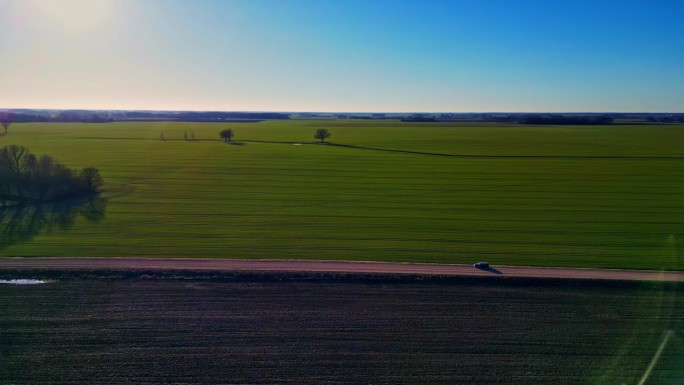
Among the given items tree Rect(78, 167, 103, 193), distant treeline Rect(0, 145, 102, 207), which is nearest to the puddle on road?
distant treeline Rect(0, 145, 102, 207)

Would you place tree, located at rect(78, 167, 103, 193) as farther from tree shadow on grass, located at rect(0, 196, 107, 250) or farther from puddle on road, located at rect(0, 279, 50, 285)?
puddle on road, located at rect(0, 279, 50, 285)

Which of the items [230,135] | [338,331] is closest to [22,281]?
[338,331]

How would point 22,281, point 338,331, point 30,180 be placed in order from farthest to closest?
point 30,180
point 22,281
point 338,331

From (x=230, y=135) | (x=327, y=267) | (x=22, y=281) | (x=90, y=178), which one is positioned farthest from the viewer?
(x=230, y=135)

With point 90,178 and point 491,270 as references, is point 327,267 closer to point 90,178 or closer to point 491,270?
point 491,270

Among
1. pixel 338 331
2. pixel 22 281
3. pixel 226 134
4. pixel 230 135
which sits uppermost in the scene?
pixel 226 134

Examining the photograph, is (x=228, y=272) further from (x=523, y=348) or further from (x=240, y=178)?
(x=240, y=178)

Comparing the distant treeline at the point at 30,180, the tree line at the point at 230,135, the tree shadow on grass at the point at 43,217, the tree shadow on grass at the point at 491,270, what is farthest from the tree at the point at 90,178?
the tree line at the point at 230,135
